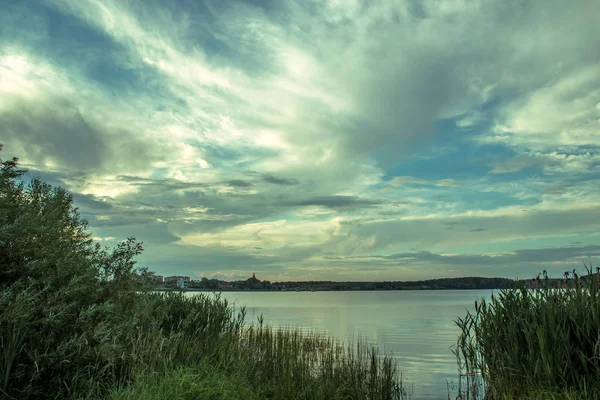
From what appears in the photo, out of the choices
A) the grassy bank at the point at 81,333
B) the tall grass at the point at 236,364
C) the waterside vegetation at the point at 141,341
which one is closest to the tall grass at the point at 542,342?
the waterside vegetation at the point at 141,341

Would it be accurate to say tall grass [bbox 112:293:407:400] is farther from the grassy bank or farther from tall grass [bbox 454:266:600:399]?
tall grass [bbox 454:266:600:399]

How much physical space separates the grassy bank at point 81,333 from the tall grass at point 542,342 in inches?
141

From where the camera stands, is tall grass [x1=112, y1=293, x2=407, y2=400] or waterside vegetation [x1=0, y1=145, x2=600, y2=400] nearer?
waterside vegetation [x1=0, y1=145, x2=600, y2=400]

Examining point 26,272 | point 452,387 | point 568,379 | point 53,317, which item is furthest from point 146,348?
point 452,387

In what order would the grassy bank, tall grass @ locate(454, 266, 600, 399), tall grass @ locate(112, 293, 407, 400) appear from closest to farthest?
1. the grassy bank
2. tall grass @ locate(112, 293, 407, 400)
3. tall grass @ locate(454, 266, 600, 399)

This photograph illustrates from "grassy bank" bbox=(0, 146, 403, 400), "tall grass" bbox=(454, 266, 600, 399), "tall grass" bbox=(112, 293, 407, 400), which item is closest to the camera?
"grassy bank" bbox=(0, 146, 403, 400)

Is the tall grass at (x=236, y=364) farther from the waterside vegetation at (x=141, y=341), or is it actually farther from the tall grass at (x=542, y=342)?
the tall grass at (x=542, y=342)

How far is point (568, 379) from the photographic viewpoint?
9.95 m

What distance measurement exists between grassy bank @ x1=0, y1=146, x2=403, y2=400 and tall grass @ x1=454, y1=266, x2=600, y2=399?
11.7 feet

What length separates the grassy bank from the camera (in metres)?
7.71

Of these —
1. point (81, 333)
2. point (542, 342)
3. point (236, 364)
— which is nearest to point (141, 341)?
point (81, 333)

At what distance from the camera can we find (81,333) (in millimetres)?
8641

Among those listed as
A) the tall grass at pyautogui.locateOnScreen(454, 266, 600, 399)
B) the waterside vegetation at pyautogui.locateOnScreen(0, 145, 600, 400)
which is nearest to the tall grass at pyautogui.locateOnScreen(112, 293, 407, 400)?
the waterside vegetation at pyautogui.locateOnScreen(0, 145, 600, 400)

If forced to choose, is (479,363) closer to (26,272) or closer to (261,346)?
(261,346)
